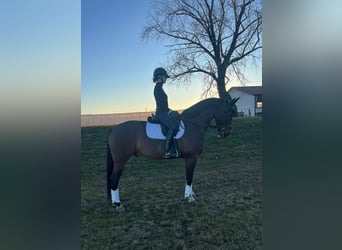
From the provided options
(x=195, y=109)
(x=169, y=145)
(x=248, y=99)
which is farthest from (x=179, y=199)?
(x=248, y=99)

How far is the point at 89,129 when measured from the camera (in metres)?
1.95

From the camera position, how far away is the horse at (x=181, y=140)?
2.01 m

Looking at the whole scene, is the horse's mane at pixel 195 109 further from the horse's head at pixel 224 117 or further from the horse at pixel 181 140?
the horse's head at pixel 224 117

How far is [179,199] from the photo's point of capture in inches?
78.5

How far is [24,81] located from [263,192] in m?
1.86

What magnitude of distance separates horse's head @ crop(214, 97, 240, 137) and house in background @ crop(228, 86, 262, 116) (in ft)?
0.17

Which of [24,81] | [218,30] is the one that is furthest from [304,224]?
[24,81]

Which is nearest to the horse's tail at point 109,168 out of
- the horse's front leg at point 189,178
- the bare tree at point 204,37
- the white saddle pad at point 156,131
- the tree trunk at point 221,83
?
the white saddle pad at point 156,131

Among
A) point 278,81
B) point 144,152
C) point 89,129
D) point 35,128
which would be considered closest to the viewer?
point 278,81

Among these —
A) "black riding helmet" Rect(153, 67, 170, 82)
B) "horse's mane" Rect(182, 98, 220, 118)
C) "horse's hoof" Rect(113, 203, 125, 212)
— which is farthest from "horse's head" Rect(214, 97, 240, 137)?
"horse's hoof" Rect(113, 203, 125, 212)

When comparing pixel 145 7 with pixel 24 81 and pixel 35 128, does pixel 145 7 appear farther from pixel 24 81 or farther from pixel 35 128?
pixel 35 128

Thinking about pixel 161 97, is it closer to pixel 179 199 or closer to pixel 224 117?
pixel 224 117

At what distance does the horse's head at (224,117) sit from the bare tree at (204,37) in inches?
3.5

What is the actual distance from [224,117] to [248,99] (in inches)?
9.1
